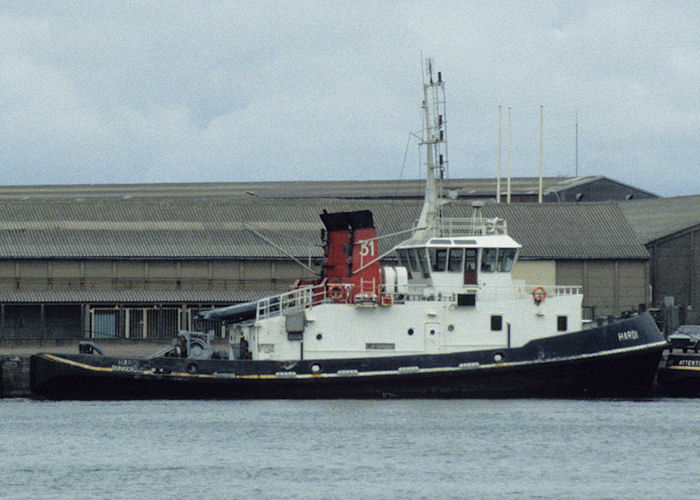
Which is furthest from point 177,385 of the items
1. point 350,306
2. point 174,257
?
point 174,257

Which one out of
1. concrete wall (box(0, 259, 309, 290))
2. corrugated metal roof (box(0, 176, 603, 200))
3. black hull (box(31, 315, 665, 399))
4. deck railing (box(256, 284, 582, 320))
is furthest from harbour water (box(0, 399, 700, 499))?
corrugated metal roof (box(0, 176, 603, 200))

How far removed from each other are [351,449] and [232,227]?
3320 centimetres

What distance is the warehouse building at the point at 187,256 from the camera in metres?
63.6

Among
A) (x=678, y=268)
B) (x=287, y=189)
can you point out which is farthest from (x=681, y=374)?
(x=287, y=189)

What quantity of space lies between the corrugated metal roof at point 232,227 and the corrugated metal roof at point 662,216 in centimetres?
459

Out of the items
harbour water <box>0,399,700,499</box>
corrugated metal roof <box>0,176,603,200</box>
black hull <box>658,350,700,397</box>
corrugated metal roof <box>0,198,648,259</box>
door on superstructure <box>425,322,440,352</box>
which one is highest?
corrugated metal roof <box>0,176,603,200</box>

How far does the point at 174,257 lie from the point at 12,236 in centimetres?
734

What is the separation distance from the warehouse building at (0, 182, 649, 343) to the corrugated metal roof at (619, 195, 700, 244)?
463 centimetres

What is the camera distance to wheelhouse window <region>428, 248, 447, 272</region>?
4438 cm

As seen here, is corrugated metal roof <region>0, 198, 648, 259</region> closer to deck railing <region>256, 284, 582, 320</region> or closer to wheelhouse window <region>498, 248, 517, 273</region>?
deck railing <region>256, 284, 582, 320</region>

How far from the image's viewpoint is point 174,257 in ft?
214

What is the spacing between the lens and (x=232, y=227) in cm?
6806

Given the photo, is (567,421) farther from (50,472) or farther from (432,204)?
(50,472)

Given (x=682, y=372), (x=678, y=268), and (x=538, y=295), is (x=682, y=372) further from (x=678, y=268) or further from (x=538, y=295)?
(x=678, y=268)
